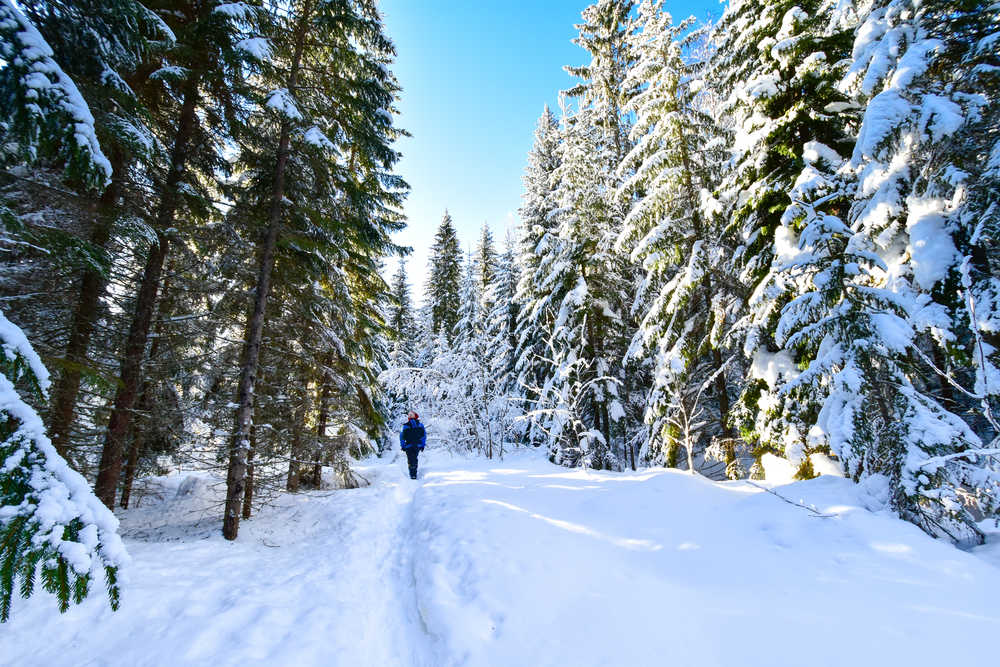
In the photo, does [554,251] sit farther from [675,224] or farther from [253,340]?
[253,340]

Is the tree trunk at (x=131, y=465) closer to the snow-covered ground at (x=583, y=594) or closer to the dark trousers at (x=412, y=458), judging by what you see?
the snow-covered ground at (x=583, y=594)

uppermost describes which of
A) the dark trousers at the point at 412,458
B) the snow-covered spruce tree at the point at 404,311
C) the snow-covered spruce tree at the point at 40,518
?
the snow-covered spruce tree at the point at 404,311

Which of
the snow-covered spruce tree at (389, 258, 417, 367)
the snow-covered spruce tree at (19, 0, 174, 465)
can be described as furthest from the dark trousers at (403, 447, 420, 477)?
the snow-covered spruce tree at (389, 258, 417, 367)

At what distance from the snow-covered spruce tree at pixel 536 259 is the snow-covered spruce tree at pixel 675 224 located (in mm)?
4702

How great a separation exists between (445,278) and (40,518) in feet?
108

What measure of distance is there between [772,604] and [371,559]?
5.48 meters

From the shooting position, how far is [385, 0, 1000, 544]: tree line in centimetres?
461

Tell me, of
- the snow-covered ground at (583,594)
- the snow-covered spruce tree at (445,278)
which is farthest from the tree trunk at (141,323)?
the snow-covered spruce tree at (445,278)

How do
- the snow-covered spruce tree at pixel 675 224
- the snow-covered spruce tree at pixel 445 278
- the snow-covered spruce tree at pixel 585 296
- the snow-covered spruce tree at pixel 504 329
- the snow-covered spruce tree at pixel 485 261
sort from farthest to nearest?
1. the snow-covered spruce tree at pixel 445 278
2. the snow-covered spruce tree at pixel 485 261
3. the snow-covered spruce tree at pixel 504 329
4. the snow-covered spruce tree at pixel 585 296
5. the snow-covered spruce tree at pixel 675 224

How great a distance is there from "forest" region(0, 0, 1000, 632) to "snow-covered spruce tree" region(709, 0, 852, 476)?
0.22 feet

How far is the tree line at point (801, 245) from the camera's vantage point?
461 cm

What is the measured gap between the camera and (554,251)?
15148mm

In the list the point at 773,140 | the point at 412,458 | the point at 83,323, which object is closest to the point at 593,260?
the point at 773,140

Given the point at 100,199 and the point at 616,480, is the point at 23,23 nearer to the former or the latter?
the point at 100,199
